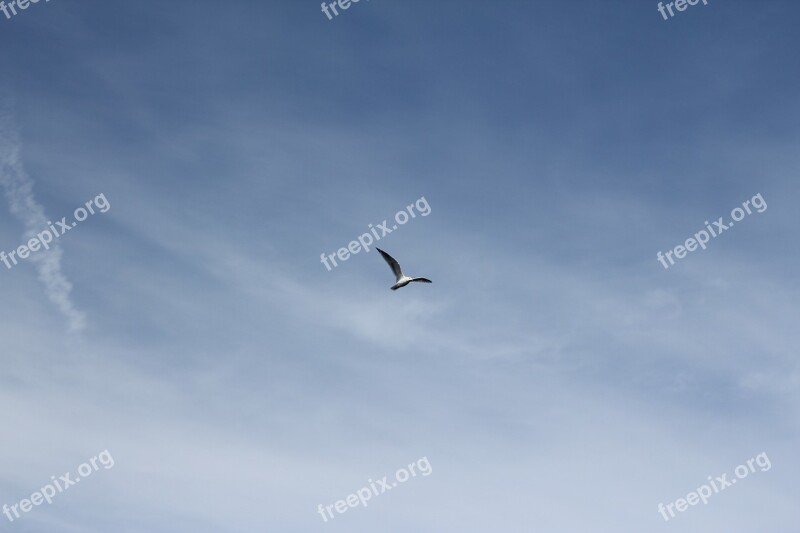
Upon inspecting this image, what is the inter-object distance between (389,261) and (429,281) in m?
4.16

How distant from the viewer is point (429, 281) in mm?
153125

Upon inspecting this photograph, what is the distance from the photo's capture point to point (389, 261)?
6058 inches
